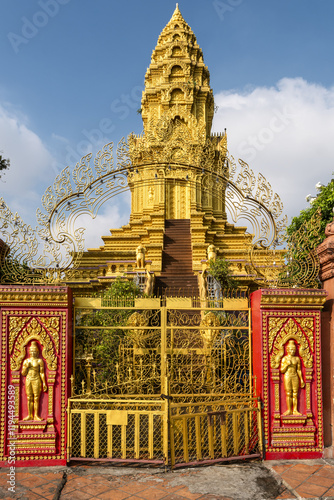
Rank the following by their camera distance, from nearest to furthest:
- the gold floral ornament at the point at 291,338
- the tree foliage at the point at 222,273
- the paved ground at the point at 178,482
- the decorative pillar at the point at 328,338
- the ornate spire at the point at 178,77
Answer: the paved ground at the point at 178,482 → the gold floral ornament at the point at 291,338 → the decorative pillar at the point at 328,338 → the tree foliage at the point at 222,273 → the ornate spire at the point at 178,77

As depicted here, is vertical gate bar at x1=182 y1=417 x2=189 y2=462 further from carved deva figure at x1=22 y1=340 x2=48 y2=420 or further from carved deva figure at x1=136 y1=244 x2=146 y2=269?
carved deva figure at x1=136 y1=244 x2=146 y2=269

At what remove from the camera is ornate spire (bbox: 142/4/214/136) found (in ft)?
86.1

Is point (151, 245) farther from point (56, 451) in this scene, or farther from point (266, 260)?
point (56, 451)

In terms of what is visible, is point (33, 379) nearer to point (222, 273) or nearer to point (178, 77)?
point (222, 273)

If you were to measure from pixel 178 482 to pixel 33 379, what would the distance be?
8.43 ft

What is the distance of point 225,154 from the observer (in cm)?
772

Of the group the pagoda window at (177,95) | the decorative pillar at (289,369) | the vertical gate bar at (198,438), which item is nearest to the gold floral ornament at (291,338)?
the decorative pillar at (289,369)

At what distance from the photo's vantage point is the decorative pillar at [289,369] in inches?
266

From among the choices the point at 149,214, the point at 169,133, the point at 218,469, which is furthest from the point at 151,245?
the point at 218,469

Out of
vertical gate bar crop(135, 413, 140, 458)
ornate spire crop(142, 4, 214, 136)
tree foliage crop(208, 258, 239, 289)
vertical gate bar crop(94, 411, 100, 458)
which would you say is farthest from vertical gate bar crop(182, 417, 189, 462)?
ornate spire crop(142, 4, 214, 136)

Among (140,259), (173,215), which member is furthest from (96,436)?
(173,215)

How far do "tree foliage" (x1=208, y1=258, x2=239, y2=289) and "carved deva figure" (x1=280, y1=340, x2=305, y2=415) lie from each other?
8922mm

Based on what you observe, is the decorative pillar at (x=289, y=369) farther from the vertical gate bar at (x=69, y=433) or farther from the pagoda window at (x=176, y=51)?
the pagoda window at (x=176, y=51)

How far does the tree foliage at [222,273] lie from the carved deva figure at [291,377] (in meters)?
8.92
